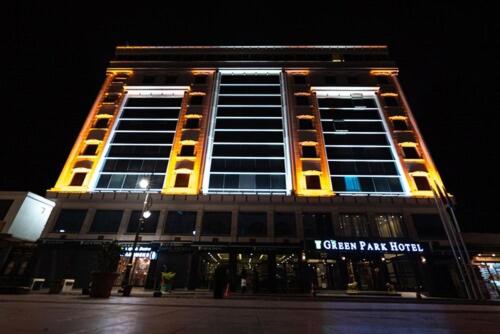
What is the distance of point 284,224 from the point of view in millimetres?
25109

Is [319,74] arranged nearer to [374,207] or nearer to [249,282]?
[374,207]

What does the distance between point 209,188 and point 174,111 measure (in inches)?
541

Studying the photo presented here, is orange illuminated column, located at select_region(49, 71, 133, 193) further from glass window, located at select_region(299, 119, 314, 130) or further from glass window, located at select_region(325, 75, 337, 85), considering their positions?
glass window, located at select_region(325, 75, 337, 85)

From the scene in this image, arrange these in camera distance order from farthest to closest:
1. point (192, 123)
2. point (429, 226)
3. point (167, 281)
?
point (192, 123) < point (429, 226) < point (167, 281)

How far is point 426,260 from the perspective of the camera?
22.2 m

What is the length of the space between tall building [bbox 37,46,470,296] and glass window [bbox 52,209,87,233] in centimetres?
11

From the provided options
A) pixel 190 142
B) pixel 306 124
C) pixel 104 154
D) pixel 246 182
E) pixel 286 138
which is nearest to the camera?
pixel 246 182

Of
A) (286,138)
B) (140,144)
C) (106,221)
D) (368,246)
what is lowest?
(368,246)

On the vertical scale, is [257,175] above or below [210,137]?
below

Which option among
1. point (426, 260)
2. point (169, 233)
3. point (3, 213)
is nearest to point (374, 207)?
Result: point (426, 260)

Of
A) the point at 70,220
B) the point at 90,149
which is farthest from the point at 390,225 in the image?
the point at 90,149

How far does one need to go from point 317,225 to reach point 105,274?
1897 centimetres

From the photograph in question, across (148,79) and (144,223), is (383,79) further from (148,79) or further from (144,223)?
(144,223)

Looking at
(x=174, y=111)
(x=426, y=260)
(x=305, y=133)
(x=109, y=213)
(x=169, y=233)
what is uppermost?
(x=174, y=111)
